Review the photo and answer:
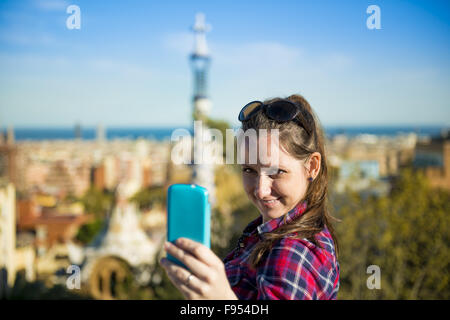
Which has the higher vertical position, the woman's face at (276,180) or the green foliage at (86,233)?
the woman's face at (276,180)

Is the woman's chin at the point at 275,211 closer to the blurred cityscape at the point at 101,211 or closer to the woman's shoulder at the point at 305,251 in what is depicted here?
the woman's shoulder at the point at 305,251

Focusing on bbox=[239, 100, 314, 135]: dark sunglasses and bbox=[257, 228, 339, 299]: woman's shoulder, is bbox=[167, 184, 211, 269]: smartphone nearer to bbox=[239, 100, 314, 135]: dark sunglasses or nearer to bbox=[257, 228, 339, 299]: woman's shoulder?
bbox=[257, 228, 339, 299]: woman's shoulder

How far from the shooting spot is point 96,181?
42.4m

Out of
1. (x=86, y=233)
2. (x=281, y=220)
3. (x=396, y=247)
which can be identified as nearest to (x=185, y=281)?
(x=281, y=220)

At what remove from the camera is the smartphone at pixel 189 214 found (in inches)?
35.0

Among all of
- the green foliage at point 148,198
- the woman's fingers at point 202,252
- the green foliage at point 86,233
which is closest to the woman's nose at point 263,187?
the woman's fingers at point 202,252

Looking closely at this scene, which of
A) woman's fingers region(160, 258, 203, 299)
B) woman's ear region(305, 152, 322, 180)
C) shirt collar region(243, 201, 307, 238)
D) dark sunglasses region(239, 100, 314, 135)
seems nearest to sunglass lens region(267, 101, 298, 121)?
dark sunglasses region(239, 100, 314, 135)

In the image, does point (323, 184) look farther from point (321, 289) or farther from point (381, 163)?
point (381, 163)

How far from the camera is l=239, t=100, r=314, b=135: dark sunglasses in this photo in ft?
3.67

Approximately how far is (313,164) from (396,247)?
8919mm

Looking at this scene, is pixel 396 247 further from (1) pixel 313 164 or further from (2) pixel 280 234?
(2) pixel 280 234

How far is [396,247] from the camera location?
923 cm

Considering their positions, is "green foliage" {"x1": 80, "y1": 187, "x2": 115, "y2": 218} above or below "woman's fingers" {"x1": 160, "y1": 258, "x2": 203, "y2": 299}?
below

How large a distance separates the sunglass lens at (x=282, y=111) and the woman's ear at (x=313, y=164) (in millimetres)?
124
